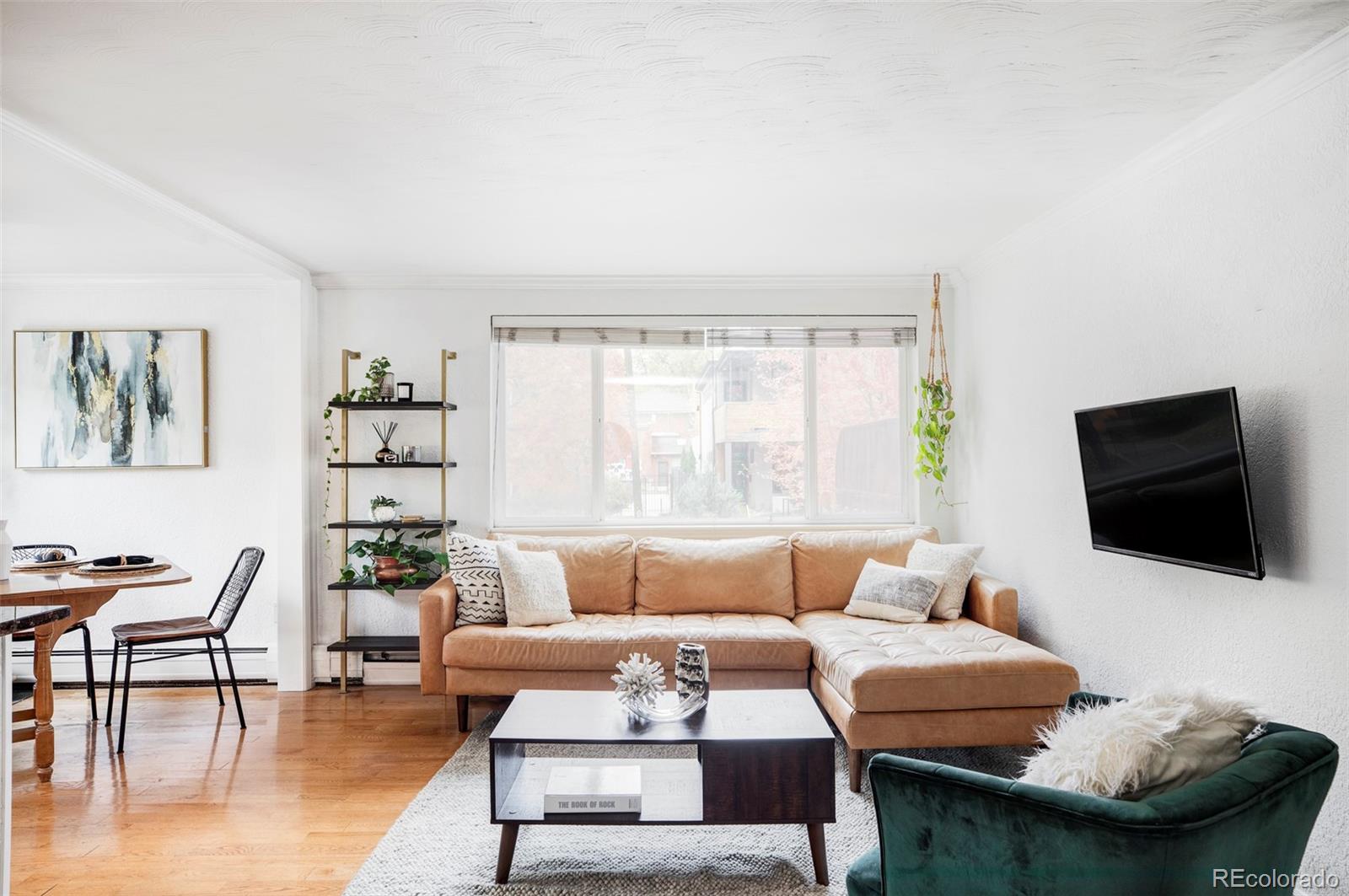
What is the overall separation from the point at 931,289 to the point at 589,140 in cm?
288

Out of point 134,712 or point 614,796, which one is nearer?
point 614,796

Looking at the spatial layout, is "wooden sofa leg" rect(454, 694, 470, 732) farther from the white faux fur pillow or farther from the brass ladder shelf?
the white faux fur pillow

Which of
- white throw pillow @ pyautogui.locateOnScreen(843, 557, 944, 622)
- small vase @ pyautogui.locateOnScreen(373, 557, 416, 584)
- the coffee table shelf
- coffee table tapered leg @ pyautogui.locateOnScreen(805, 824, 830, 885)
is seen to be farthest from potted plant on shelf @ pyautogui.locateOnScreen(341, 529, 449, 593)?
coffee table tapered leg @ pyautogui.locateOnScreen(805, 824, 830, 885)

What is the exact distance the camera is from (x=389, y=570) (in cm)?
448

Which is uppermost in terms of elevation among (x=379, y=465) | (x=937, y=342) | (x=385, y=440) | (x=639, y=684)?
(x=937, y=342)

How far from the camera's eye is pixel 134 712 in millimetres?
4254

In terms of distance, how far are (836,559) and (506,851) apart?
2.54 metres

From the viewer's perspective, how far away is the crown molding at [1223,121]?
2191mm

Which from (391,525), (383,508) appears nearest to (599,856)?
(391,525)

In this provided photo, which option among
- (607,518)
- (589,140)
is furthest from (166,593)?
(589,140)

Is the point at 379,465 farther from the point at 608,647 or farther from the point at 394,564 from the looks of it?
the point at 608,647

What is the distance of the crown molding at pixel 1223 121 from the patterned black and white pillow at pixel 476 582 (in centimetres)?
315

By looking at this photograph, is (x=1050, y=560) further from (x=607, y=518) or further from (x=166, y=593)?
(x=166, y=593)

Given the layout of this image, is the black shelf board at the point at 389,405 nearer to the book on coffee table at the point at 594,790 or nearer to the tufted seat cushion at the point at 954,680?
the book on coffee table at the point at 594,790
